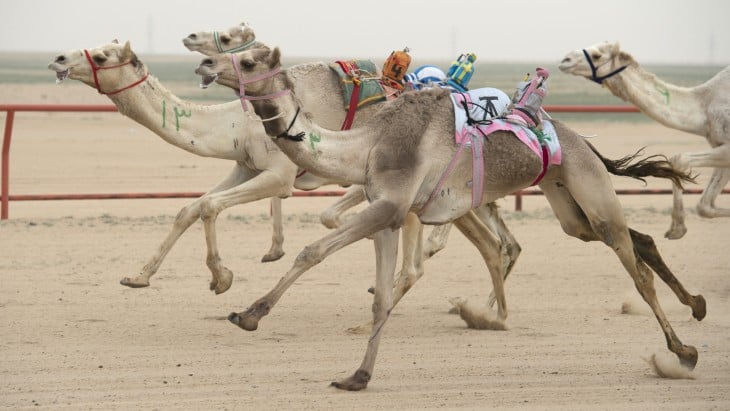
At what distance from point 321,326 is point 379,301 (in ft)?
7.03

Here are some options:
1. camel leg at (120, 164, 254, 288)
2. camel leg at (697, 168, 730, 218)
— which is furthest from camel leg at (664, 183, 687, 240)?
camel leg at (120, 164, 254, 288)

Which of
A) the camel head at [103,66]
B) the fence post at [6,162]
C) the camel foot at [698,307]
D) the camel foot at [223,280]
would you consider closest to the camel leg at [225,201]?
the camel foot at [223,280]

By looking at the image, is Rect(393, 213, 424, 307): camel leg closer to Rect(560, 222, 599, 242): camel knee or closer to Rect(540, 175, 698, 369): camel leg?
Rect(560, 222, 599, 242): camel knee

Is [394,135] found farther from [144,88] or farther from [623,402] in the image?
[144,88]

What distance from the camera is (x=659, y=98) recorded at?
478 inches

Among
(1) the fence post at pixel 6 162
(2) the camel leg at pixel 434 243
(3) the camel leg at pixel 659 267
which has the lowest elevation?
(1) the fence post at pixel 6 162

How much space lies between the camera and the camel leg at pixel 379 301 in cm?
730

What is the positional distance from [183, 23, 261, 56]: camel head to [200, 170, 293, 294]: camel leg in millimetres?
1100

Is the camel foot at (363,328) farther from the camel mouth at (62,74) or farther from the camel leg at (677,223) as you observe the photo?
the camel leg at (677,223)

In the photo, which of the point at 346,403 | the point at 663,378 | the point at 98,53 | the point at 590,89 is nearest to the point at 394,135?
the point at 346,403

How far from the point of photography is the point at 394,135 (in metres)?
7.55

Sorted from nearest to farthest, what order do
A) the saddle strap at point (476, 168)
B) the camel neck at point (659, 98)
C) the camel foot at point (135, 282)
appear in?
the saddle strap at point (476, 168) → the camel foot at point (135, 282) → the camel neck at point (659, 98)

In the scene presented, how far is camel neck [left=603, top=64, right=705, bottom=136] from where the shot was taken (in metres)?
11.8

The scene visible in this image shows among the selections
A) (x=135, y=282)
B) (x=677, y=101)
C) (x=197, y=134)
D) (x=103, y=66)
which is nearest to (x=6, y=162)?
(x=197, y=134)
